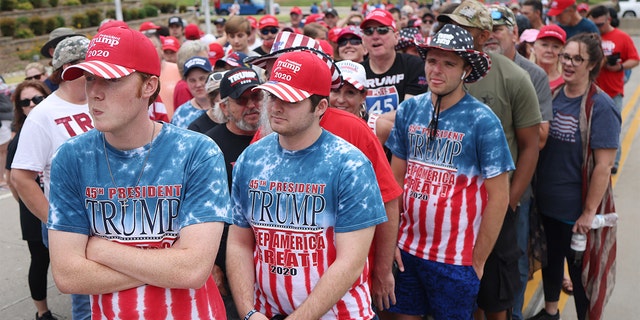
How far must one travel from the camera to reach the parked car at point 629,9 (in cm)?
3394

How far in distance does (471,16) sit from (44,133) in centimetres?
270

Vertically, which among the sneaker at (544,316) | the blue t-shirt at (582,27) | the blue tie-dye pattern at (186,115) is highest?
the blue t-shirt at (582,27)

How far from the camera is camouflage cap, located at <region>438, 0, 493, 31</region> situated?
376 centimetres

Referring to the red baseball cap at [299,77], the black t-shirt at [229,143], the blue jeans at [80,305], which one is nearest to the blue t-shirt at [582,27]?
the black t-shirt at [229,143]

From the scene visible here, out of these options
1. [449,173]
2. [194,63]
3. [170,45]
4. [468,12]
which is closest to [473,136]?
[449,173]

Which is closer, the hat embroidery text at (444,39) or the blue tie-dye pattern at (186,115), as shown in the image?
the hat embroidery text at (444,39)

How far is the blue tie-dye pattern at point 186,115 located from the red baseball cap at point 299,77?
273cm

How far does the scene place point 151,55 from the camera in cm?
225

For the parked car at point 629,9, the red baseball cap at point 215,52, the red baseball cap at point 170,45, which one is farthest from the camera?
the parked car at point 629,9

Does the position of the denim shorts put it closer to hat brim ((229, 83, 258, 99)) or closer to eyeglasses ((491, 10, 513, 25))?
hat brim ((229, 83, 258, 99))

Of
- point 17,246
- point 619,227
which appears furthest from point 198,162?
point 619,227

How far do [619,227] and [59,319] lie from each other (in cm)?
572

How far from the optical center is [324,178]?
2.53 m

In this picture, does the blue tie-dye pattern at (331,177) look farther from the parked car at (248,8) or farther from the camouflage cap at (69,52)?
the parked car at (248,8)
